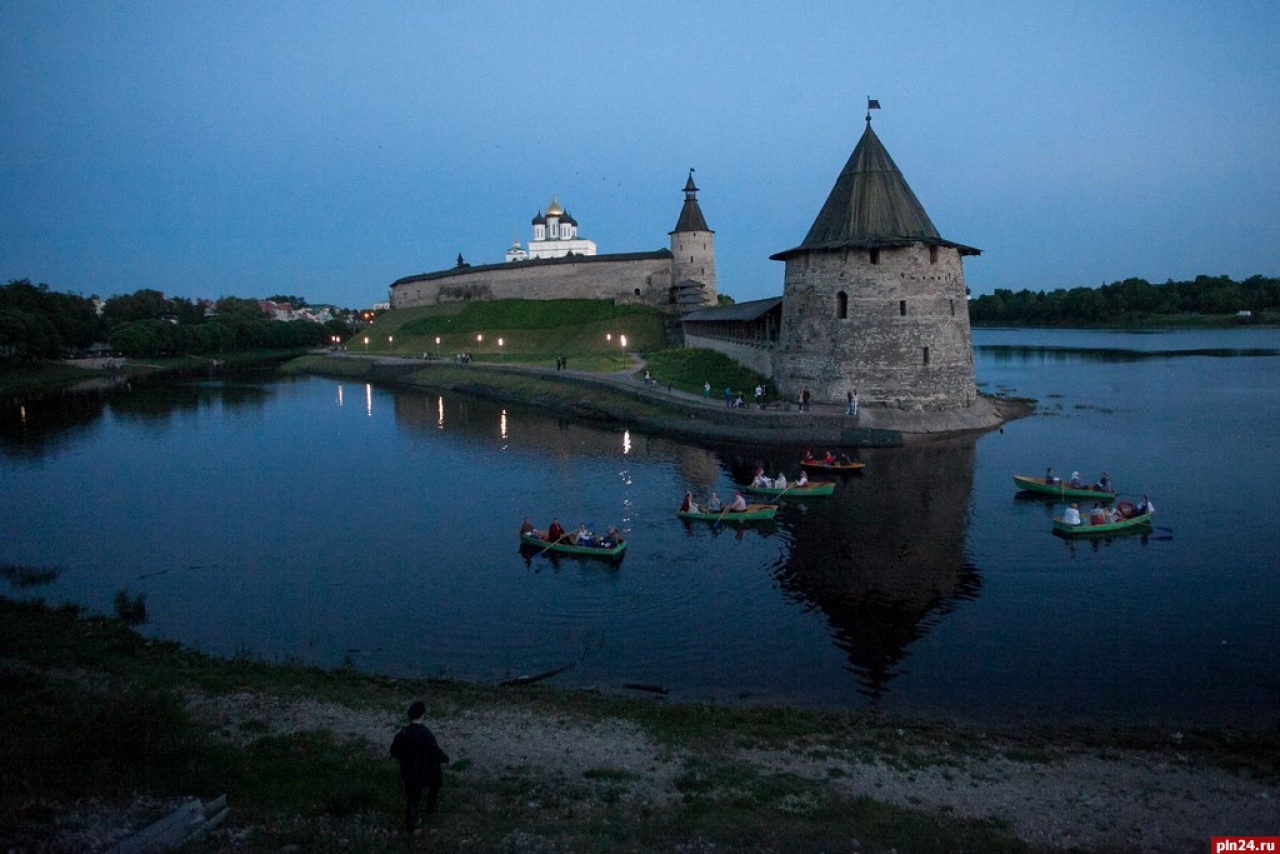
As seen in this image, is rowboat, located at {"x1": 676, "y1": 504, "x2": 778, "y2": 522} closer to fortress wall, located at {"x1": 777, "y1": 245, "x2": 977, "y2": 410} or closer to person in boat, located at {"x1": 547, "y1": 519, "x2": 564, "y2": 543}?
person in boat, located at {"x1": 547, "y1": 519, "x2": 564, "y2": 543}

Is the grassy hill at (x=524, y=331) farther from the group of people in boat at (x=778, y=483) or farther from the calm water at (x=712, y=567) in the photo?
the group of people in boat at (x=778, y=483)

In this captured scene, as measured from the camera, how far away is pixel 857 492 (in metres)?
21.7

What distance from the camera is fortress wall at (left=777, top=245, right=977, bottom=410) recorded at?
30031 mm

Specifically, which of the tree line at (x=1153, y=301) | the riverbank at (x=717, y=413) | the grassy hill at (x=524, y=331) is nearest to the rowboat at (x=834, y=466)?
the riverbank at (x=717, y=413)

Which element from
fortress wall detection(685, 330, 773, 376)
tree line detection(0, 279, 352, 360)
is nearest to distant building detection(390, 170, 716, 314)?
fortress wall detection(685, 330, 773, 376)

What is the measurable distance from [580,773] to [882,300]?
25189 millimetres

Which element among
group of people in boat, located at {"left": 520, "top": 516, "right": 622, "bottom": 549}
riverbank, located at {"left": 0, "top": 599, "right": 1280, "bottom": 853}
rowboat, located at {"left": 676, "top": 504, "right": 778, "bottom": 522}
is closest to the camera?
riverbank, located at {"left": 0, "top": 599, "right": 1280, "bottom": 853}

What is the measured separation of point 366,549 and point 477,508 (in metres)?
3.88

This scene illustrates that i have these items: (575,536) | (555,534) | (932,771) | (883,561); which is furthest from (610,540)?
(932,771)

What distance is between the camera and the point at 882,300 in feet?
98.7

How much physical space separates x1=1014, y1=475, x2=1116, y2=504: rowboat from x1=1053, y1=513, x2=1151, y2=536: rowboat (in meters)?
1.93

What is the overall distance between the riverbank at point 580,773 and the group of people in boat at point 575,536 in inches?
245

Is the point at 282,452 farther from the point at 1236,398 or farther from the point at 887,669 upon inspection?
the point at 1236,398

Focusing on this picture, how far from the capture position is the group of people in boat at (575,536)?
55.5 feet
